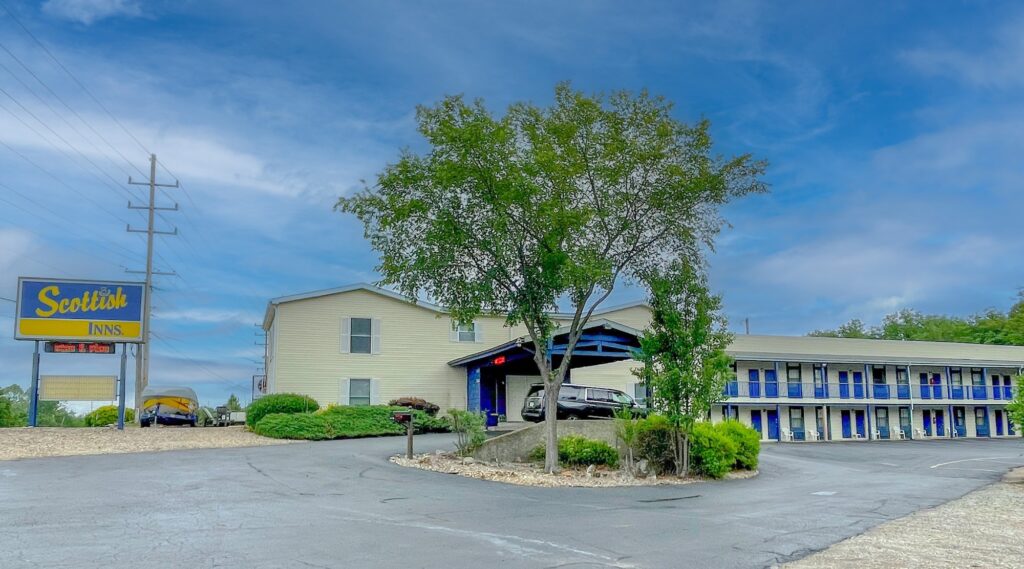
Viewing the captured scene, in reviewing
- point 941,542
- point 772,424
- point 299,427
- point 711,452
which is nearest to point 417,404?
point 299,427

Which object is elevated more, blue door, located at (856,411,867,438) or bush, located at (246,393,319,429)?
bush, located at (246,393,319,429)

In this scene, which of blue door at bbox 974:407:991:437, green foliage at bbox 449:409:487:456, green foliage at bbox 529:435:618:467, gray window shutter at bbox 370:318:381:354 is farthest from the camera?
blue door at bbox 974:407:991:437

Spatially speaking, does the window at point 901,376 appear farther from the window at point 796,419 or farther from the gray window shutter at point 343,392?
the gray window shutter at point 343,392

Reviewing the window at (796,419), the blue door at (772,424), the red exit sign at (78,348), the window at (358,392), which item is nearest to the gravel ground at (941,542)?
the window at (358,392)

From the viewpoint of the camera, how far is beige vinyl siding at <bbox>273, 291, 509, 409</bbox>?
3167 centimetres

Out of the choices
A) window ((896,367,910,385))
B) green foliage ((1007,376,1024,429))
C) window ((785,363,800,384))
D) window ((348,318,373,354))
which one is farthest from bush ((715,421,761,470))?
window ((896,367,910,385))

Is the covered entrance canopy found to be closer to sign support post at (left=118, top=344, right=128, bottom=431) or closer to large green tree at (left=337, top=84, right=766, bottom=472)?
large green tree at (left=337, top=84, right=766, bottom=472)

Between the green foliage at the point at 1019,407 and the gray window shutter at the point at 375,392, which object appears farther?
the gray window shutter at the point at 375,392

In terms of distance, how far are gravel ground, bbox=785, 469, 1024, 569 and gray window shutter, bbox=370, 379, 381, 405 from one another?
22.6 meters

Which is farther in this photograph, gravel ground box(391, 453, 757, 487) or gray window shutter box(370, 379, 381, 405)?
gray window shutter box(370, 379, 381, 405)

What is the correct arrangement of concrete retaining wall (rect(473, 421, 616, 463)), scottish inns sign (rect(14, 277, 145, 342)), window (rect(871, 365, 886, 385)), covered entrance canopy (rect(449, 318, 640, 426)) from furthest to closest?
window (rect(871, 365, 886, 385)) < scottish inns sign (rect(14, 277, 145, 342)) < covered entrance canopy (rect(449, 318, 640, 426)) < concrete retaining wall (rect(473, 421, 616, 463))

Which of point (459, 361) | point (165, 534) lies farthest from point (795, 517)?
point (459, 361)

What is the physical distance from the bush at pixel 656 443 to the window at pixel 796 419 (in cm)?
2885

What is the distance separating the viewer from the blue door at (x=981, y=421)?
51.0m
